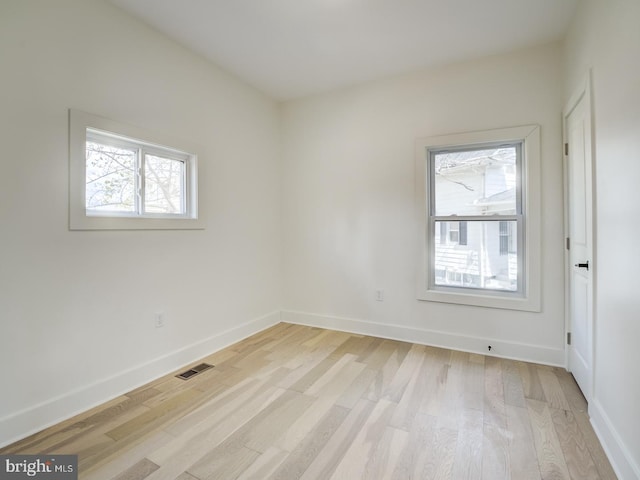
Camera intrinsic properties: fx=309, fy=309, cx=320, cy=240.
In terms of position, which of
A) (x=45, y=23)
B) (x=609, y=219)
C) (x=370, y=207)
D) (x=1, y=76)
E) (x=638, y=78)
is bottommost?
(x=609, y=219)

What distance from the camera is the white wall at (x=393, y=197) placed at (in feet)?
9.00

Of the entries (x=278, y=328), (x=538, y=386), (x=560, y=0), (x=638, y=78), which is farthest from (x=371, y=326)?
(x=560, y=0)

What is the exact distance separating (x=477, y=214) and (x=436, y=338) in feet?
4.35

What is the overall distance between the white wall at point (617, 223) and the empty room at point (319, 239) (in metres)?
0.02

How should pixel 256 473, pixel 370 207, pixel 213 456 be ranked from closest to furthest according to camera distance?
1. pixel 256 473
2. pixel 213 456
3. pixel 370 207

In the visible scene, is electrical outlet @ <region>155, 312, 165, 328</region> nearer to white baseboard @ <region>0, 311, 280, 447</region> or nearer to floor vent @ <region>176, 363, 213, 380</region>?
white baseboard @ <region>0, 311, 280, 447</region>

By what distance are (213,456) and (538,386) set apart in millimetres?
2350

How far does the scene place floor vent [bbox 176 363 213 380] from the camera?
101 inches

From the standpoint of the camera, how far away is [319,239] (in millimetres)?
3836

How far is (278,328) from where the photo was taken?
378cm

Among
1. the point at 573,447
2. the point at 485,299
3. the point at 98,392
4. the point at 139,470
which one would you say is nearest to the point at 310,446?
the point at 139,470

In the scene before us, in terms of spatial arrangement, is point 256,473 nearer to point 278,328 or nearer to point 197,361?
point 197,361

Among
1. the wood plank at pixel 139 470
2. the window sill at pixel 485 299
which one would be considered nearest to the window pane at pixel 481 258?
the window sill at pixel 485 299

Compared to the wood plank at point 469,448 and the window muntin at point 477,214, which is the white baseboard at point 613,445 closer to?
the wood plank at point 469,448
